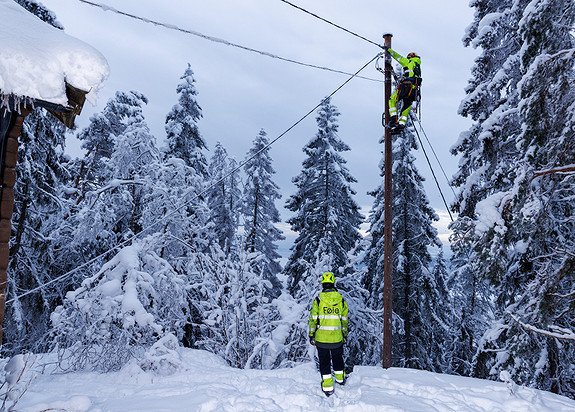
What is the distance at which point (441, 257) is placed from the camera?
18500mm

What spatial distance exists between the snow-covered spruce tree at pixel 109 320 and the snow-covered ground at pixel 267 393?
20.9 inches

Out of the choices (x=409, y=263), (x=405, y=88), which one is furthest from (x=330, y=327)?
(x=409, y=263)

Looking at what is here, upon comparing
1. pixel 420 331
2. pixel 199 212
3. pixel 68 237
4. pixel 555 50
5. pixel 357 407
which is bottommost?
pixel 420 331

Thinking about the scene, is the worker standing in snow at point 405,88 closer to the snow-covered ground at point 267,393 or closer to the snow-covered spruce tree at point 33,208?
the snow-covered ground at point 267,393

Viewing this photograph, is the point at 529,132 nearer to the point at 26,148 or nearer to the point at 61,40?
the point at 61,40

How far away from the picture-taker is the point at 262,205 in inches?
969

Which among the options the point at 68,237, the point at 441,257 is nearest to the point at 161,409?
the point at 68,237

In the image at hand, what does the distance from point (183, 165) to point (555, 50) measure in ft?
35.4

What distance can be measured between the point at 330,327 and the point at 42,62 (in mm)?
5374

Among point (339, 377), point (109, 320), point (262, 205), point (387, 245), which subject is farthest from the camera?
point (262, 205)

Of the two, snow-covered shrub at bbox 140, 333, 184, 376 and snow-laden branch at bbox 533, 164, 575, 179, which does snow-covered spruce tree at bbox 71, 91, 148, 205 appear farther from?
snow-laden branch at bbox 533, 164, 575, 179

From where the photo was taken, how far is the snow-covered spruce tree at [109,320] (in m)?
7.24

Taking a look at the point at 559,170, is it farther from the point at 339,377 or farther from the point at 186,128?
the point at 186,128

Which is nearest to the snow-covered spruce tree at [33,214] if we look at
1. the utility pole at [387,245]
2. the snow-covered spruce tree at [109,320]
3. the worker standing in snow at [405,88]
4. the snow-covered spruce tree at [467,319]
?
the snow-covered spruce tree at [109,320]
